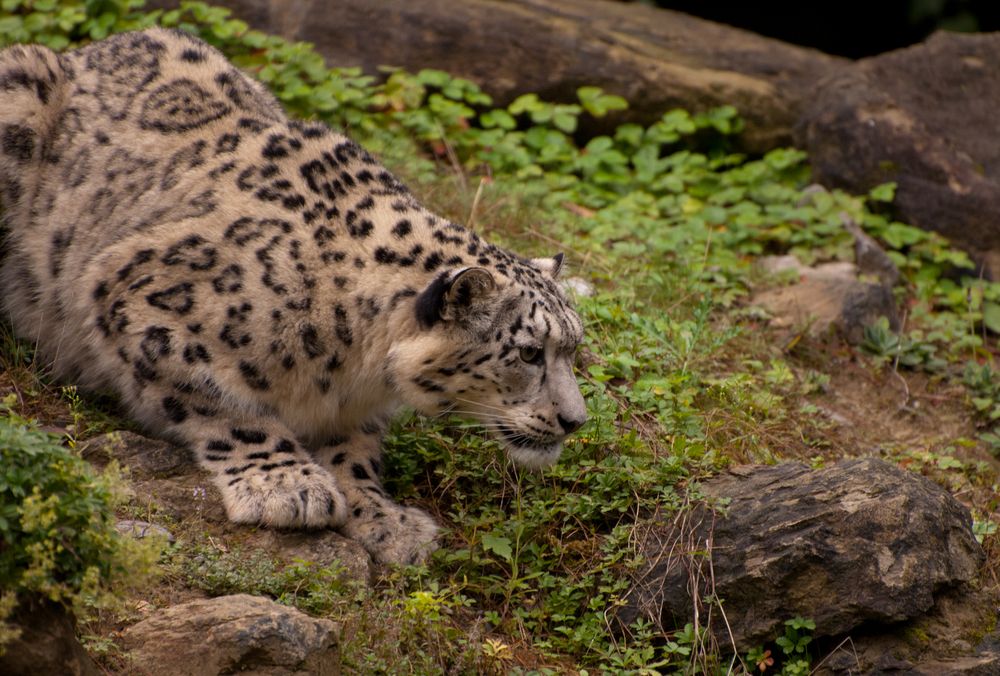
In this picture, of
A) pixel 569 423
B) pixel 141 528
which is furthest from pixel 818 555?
pixel 141 528

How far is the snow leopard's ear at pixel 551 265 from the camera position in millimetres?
6613

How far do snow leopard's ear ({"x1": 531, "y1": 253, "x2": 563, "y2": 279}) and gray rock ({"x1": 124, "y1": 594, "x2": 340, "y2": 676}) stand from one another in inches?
98.4

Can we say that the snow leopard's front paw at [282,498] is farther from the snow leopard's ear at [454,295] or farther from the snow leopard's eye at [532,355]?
the snow leopard's eye at [532,355]

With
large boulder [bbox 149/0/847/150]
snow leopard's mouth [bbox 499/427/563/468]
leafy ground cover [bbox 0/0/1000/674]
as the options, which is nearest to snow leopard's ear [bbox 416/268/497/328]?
snow leopard's mouth [bbox 499/427/563/468]

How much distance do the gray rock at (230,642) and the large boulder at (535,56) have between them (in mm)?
7732

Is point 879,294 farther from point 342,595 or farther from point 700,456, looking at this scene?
point 342,595

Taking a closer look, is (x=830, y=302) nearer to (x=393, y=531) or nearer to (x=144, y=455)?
(x=393, y=531)

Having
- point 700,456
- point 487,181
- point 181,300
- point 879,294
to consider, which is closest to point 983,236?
point 879,294

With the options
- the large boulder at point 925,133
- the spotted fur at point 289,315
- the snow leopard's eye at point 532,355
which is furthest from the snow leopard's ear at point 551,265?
the large boulder at point 925,133

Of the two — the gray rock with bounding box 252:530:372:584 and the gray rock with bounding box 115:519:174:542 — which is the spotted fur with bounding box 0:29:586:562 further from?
the gray rock with bounding box 115:519:174:542

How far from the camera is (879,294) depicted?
9.45 meters

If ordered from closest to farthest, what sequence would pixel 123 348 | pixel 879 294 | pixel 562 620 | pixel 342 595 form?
pixel 342 595
pixel 562 620
pixel 123 348
pixel 879 294

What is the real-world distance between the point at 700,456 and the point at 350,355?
6.33 ft

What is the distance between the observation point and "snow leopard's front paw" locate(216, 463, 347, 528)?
19.4 feet
